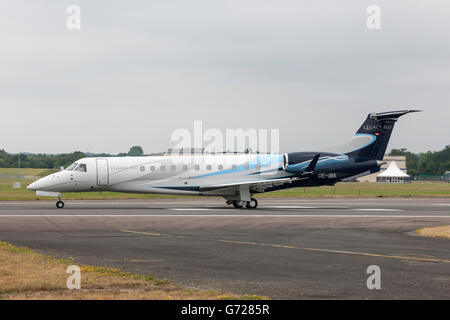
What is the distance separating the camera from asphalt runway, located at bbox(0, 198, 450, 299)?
1120cm

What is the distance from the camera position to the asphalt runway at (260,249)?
11.2m

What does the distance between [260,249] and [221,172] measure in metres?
22.0

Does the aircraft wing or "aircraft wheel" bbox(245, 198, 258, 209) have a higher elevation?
the aircraft wing

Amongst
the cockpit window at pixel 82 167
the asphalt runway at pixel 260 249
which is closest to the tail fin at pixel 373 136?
the asphalt runway at pixel 260 249

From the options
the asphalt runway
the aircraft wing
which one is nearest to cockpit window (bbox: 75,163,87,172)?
the asphalt runway

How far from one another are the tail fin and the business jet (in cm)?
8

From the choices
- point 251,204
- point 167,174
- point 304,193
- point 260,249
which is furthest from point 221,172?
point 304,193

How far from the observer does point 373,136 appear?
41.8m

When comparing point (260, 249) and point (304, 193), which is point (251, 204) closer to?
point (260, 249)

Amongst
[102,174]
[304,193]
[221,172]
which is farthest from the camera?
[304,193]

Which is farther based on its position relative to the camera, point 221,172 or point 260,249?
point 221,172

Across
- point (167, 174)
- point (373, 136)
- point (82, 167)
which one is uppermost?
point (373, 136)

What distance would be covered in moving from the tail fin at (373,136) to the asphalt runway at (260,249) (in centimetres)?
1197

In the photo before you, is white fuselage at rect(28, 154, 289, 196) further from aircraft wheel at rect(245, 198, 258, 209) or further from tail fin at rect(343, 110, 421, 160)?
tail fin at rect(343, 110, 421, 160)
